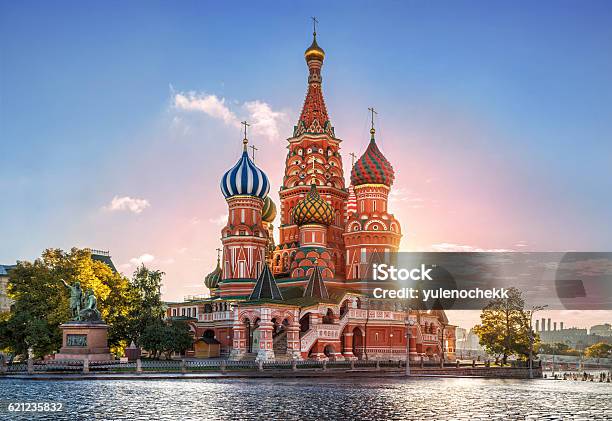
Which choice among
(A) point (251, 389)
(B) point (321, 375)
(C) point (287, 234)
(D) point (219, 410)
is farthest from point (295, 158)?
(D) point (219, 410)

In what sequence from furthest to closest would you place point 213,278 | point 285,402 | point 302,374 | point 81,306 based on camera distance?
point 213,278 → point 81,306 → point 302,374 → point 285,402

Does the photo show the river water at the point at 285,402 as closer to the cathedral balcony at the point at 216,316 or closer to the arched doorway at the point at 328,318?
the arched doorway at the point at 328,318

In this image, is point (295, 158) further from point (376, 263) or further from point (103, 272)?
point (103, 272)

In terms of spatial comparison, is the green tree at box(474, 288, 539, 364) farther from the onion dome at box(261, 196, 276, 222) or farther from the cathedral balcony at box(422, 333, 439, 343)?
the onion dome at box(261, 196, 276, 222)

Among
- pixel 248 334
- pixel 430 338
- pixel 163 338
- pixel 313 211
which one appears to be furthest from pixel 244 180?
pixel 430 338

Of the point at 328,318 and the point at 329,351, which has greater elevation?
the point at 328,318

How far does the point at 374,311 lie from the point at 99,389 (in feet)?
116

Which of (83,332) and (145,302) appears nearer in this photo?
(83,332)

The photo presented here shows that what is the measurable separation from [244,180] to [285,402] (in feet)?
152

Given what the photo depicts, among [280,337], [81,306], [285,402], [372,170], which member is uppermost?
[372,170]

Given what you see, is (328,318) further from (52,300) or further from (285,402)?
(285,402)

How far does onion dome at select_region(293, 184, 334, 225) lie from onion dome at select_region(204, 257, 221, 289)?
15.9 m

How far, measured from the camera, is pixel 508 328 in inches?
2403

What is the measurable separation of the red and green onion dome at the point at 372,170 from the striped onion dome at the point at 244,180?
9.47 metres
